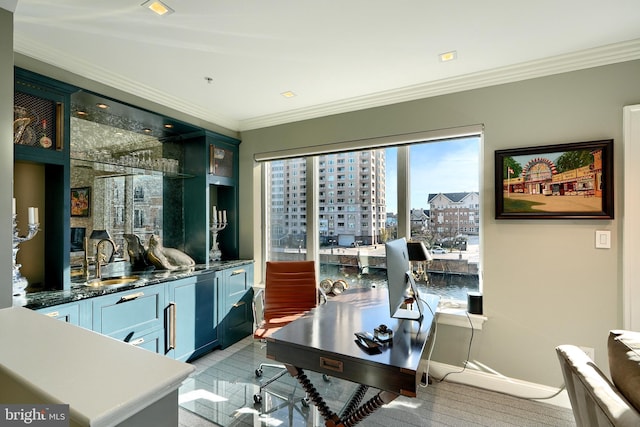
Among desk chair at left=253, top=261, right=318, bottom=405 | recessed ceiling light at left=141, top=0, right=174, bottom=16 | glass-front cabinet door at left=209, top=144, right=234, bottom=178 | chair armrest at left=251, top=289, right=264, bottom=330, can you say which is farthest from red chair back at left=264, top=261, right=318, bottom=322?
recessed ceiling light at left=141, top=0, right=174, bottom=16

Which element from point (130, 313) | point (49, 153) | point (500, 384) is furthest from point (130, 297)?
point (500, 384)

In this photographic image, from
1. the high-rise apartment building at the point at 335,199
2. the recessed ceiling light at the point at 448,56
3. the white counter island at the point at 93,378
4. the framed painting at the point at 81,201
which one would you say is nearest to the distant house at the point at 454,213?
the high-rise apartment building at the point at 335,199

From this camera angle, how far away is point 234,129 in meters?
3.81

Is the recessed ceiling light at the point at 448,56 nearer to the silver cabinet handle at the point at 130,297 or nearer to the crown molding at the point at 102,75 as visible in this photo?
the crown molding at the point at 102,75

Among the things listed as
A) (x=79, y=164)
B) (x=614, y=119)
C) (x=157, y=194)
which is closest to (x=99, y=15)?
(x=79, y=164)

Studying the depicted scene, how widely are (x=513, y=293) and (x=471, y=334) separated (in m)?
0.48

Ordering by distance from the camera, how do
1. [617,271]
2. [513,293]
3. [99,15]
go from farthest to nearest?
1. [513,293]
2. [617,271]
3. [99,15]

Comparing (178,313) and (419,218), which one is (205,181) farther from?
(419,218)

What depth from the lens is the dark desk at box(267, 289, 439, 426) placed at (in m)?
1.37

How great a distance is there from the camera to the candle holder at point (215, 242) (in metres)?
3.60

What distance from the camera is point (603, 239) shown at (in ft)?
7.17

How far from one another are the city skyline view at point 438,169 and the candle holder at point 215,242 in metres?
2.00

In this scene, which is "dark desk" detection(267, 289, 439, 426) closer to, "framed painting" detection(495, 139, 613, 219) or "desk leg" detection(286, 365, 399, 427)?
"desk leg" detection(286, 365, 399, 427)

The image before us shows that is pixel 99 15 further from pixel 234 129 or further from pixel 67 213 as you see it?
pixel 234 129
